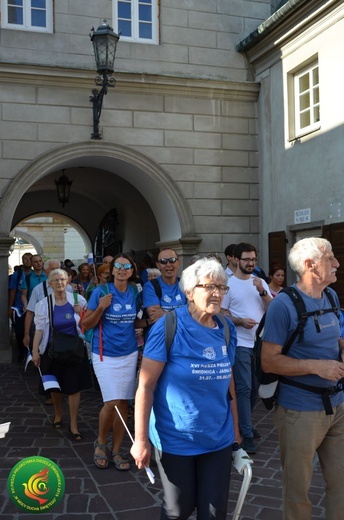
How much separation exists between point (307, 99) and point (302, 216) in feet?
6.54

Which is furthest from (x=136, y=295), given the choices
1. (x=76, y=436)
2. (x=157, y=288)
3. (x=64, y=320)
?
(x=76, y=436)

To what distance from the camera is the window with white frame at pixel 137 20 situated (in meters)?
11.0

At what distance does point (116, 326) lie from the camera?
4.99 m

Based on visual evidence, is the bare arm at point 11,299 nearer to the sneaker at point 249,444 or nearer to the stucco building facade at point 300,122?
the stucco building facade at point 300,122

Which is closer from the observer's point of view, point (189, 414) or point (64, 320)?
point (189, 414)

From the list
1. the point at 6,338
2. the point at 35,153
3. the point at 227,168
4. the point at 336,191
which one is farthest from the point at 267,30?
the point at 6,338

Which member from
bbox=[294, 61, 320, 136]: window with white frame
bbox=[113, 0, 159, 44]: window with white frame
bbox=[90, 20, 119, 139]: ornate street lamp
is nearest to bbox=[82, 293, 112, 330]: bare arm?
bbox=[90, 20, 119, 139]: ornate street lamp

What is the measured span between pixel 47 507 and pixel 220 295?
169cm

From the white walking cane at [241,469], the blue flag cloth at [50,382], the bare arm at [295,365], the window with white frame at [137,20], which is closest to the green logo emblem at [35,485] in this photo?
the white walking cane at [241,469]

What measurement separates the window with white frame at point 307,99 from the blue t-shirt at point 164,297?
540cm

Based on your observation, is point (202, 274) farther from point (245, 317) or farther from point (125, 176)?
point (125, 176)

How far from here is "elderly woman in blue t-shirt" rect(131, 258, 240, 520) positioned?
2.89 m

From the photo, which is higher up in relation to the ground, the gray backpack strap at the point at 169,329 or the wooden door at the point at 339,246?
the wooden door at the point at 339,246

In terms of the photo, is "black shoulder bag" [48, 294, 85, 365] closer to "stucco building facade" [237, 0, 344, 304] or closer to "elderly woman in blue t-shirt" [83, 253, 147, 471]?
"elderly woman in blue t-shirt" [83, 253, 147, 471]
